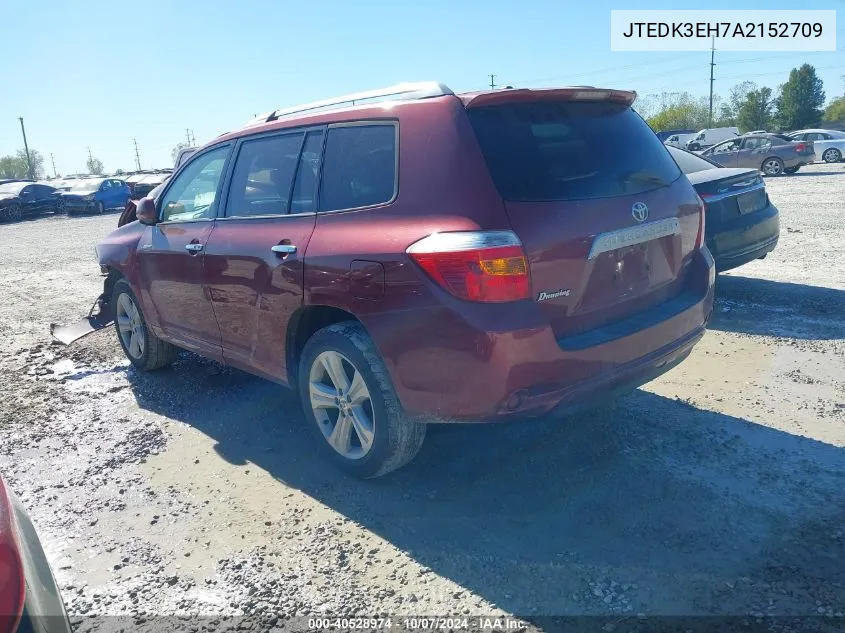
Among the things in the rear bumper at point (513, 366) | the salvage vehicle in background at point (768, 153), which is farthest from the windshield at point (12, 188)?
the rear bumper at point (513, 366)

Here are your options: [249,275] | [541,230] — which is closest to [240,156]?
[249,275]

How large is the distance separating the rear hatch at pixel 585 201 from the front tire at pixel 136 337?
3625mm

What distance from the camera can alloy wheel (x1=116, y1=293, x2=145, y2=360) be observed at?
5.76m

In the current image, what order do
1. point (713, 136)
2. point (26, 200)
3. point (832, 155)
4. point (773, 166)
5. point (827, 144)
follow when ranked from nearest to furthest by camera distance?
point (773, 166) → point (827, 144) → point (832, 155) → point (26, 200) → point (713, 136)

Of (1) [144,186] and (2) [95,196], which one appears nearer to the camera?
(2) [95,196]

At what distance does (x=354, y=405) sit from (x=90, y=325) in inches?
161

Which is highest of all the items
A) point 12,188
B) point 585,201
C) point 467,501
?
point 12,188

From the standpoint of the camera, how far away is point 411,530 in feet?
10.5

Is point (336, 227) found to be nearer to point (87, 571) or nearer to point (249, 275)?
point (249, 275)

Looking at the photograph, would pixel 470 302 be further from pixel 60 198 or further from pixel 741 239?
pixel 60 198

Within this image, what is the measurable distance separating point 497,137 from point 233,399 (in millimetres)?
2986

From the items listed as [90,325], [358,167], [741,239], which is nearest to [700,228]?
[358,167]

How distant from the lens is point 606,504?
127 inches

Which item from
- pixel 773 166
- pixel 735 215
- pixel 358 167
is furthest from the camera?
pixel 773 166
